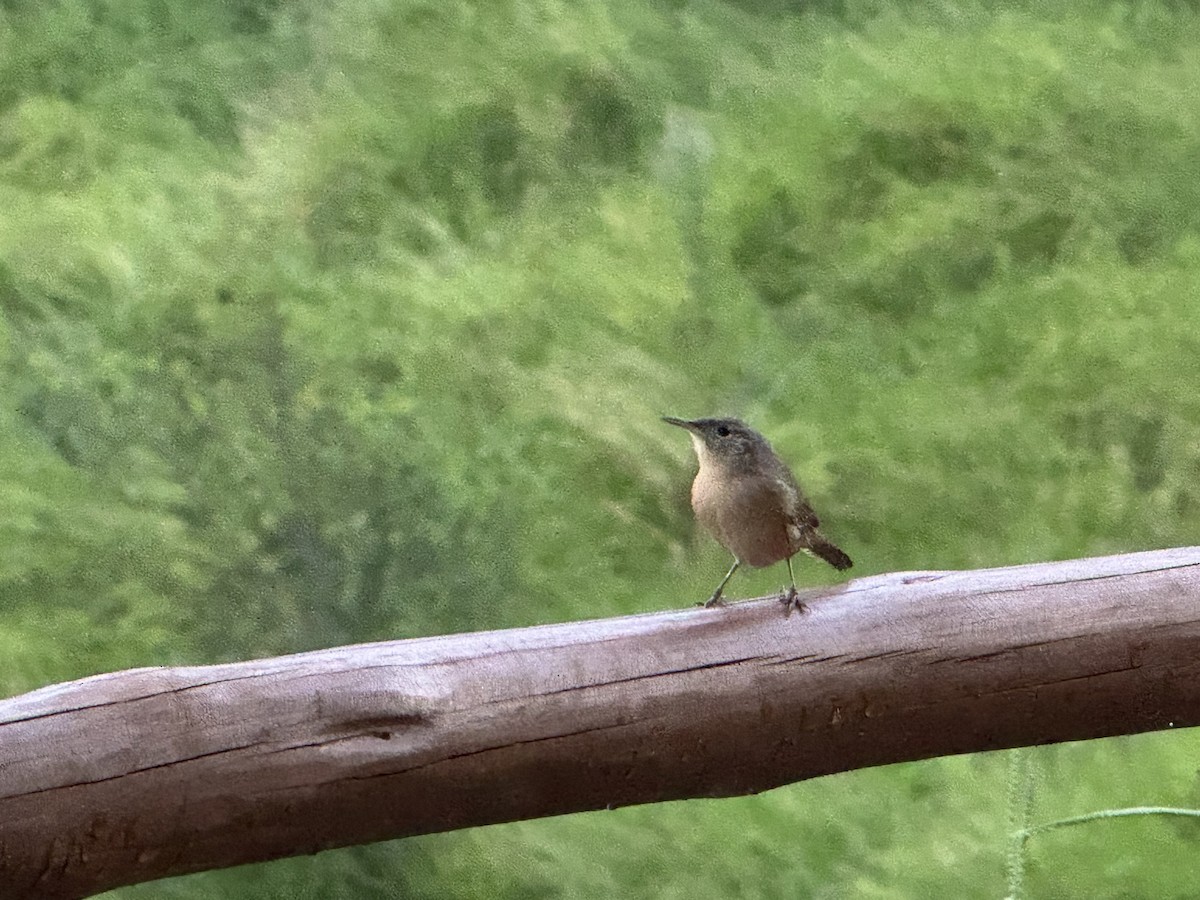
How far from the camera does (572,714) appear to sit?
4.02 ft

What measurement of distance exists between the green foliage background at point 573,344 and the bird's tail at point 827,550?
13.2 inches

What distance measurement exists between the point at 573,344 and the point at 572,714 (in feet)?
2.95

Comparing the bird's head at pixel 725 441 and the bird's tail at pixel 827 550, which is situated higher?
the bird's head at pixel 725 441

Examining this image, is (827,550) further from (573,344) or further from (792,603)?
(573,344)

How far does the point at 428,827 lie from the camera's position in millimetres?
1221

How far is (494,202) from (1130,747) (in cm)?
115

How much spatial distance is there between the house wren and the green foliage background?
342mm

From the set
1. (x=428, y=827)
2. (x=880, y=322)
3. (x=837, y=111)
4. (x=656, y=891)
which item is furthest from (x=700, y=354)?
(x=428, y=827)

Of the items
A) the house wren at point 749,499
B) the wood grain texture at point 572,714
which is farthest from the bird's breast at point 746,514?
the wood grain texture at point 572,714

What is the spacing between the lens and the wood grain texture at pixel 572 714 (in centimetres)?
112

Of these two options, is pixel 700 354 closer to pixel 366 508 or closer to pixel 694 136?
pixel 694 136

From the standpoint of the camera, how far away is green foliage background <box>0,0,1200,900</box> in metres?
1.88

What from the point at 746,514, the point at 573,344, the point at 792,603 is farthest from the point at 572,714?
the point at 573,344

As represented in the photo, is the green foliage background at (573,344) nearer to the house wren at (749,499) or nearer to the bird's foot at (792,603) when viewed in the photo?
the house wren at (749,499)
